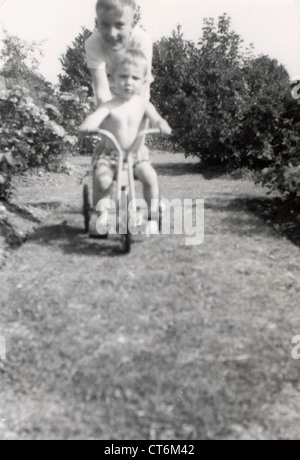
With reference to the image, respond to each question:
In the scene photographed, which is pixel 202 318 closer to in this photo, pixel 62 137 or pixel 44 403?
pixel 44 403

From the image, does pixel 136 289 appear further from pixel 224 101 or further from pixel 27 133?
pixel 224 101

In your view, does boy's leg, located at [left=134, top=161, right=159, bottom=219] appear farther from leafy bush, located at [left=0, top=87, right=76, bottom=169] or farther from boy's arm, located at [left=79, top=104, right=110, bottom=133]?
leafy bush, located at [left=0, top=87, right=76, bottom=169]

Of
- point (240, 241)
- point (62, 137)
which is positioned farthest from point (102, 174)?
point (62, 137)

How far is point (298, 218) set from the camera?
609cm

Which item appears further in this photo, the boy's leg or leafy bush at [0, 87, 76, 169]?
leafy bush at [0, 87, 76, 169]

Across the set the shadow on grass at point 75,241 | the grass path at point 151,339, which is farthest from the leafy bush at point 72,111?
Answer: the grass path at point 151,339

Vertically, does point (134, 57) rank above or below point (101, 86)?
above

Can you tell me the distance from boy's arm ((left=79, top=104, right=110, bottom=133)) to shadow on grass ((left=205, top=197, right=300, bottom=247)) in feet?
5.98

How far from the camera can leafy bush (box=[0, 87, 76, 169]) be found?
7.05 meters

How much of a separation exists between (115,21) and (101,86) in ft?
1.95

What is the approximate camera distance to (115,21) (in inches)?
195

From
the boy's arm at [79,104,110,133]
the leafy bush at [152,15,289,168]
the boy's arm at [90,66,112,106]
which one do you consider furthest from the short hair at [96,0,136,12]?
the leafy bush at [152,15,289,168]

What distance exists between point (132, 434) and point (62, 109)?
366 inches

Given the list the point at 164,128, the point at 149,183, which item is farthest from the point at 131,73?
the point at 149,183
